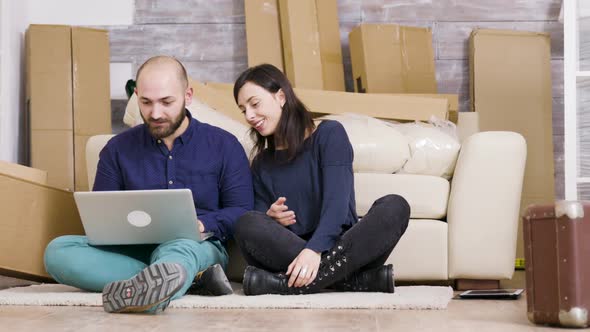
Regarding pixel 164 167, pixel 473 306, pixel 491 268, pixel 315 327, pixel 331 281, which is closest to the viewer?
pixel 315 327

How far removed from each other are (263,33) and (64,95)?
0.94m

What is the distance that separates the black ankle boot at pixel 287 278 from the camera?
8.23ft

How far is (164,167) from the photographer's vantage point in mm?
2740

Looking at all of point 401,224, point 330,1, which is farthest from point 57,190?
point 330,1

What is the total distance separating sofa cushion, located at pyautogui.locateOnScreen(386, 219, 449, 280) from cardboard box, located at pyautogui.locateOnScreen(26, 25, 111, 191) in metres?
1.62

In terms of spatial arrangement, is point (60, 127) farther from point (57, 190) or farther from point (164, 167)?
point (164, 167)

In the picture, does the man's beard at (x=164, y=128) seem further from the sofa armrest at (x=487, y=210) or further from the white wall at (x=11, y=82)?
the white wall at (x=11, y=82)

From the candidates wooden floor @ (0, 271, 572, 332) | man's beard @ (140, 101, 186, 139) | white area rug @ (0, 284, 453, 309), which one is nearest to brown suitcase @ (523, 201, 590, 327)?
wooden floor @ (0, 271, 572, 332)

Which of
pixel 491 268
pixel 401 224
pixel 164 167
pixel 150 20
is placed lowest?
pixel 491 268

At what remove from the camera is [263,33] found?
421 centimetres

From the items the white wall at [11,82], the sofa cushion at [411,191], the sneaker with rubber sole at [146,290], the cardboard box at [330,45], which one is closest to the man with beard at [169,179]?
the sneaker with rubber sole at [146,290]

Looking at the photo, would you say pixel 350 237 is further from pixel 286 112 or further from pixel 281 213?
pixel 286 112

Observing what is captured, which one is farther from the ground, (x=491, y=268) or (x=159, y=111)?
(x=159, y=111)

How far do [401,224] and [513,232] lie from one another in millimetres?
572
